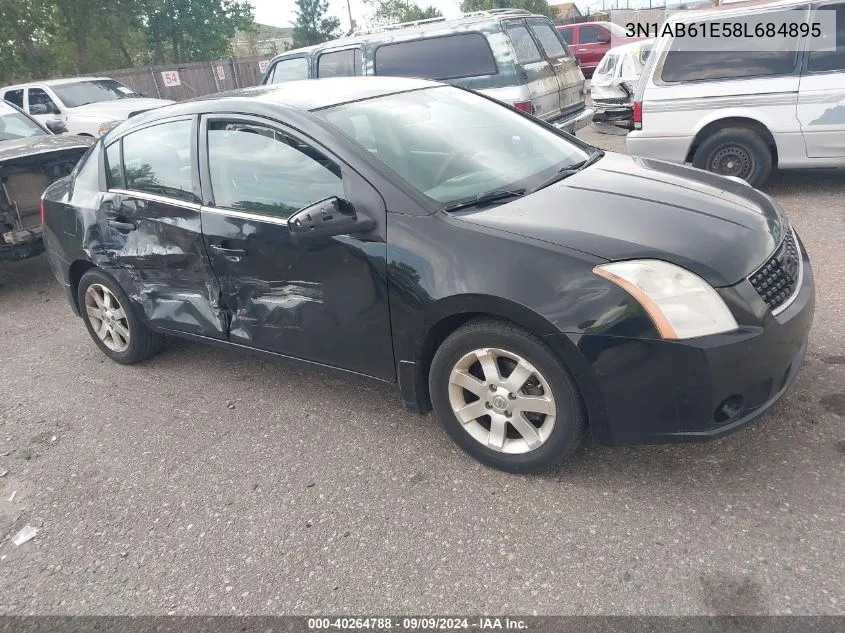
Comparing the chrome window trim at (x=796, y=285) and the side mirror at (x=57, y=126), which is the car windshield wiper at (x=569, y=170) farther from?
the side mirror at (x=57, y=126)

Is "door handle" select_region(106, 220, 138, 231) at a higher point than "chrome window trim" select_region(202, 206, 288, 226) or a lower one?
lower

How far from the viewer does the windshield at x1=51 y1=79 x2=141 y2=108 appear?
12.6 m

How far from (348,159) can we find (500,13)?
248 inches

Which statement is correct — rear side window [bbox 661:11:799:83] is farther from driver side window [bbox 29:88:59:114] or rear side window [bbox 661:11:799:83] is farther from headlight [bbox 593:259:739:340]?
driver side window [bbox 29:88:59:114]

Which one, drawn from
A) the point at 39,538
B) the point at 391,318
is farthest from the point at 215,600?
the point at 391,318

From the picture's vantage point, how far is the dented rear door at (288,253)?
9.73ft

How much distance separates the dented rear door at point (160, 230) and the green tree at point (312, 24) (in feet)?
158

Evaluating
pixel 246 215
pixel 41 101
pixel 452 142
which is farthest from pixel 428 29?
pixel 41 101

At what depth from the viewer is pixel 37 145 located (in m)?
6.45

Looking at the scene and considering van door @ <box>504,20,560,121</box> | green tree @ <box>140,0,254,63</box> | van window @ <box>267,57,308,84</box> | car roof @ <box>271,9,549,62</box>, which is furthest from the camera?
green tree @ <box>140,0,254,63</box>

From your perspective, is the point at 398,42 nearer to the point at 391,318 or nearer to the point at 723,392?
the point at 391,318

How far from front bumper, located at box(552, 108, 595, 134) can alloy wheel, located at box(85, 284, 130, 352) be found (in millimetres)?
5605

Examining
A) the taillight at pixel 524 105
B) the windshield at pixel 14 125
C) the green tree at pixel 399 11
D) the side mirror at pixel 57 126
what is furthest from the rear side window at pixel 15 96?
Result: the green tree at pixel 399 11

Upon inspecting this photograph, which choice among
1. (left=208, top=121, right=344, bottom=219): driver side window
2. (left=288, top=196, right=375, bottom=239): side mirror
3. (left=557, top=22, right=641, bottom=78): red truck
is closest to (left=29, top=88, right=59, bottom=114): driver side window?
(left=208, top=121, right=344, bottom=219): driver side window
